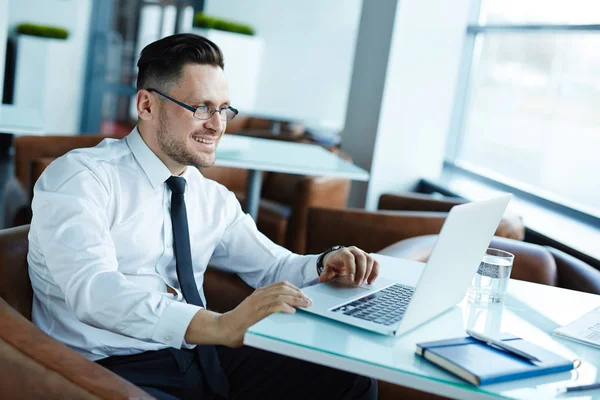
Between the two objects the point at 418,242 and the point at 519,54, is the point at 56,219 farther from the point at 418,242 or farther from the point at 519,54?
the point at 519,54

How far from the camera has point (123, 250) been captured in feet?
6.08

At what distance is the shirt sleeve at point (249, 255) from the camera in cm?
209

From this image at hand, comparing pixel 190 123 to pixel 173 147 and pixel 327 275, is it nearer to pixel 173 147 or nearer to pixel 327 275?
pixel 173 147

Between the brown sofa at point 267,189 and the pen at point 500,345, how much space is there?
247 cm

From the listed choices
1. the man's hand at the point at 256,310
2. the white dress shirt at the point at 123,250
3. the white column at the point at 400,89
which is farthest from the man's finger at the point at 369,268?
the white column at the point at 400,89

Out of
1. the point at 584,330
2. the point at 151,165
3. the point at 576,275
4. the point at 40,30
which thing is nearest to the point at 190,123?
the point at 151,165

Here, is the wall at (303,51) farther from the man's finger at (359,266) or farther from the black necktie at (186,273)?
the man's finger at (359,266)

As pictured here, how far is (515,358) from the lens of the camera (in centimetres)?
138

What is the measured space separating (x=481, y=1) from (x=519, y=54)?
1.95ft

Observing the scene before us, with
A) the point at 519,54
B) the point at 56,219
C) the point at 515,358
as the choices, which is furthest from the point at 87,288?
the point at 519,54

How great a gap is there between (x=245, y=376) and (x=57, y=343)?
63 centimetres

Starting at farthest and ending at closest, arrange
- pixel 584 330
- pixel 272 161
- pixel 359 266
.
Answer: pixel 272 161 < pixel 359 266 < pixel 584 330

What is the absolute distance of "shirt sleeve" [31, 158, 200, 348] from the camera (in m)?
1.53

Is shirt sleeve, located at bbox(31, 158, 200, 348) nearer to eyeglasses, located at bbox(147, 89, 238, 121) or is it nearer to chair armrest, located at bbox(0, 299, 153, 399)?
chair armrest, located at bbox(0, 299, 153, 399)
